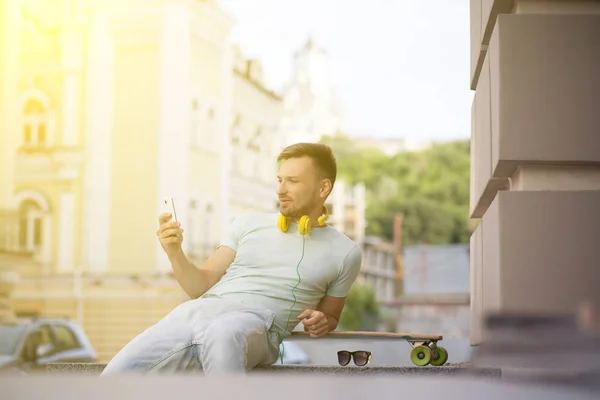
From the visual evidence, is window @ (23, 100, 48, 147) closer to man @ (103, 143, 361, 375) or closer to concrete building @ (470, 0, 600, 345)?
man @ (103, 143, 361, 375)

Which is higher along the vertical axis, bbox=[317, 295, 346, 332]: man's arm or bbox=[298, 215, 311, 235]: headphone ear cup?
bbox=[298, 215, 311, 235]: headphone ear cup

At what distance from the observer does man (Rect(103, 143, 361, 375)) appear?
1582 mm

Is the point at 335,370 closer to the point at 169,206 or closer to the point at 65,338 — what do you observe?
the point at 169,206

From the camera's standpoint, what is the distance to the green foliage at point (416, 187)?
18828mm

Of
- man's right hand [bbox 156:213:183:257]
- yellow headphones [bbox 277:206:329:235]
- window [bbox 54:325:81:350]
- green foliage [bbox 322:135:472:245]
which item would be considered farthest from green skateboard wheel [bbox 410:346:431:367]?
green foliage [bbox 322:135:472:245]

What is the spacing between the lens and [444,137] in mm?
19188

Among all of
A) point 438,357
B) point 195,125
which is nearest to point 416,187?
point 195,125

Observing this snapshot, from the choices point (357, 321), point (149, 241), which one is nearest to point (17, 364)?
point (149, 241)

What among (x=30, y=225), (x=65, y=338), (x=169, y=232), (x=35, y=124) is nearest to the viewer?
A: (x=169, y=232)

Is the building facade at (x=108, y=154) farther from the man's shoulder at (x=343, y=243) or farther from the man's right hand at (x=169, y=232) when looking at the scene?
the man's right hand at (x=169, y=232)

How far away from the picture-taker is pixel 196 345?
1.58m

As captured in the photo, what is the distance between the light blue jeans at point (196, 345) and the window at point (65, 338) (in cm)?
647

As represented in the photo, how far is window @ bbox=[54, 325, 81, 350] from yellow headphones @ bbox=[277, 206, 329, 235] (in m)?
6.29

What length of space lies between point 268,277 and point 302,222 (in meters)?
0.11
